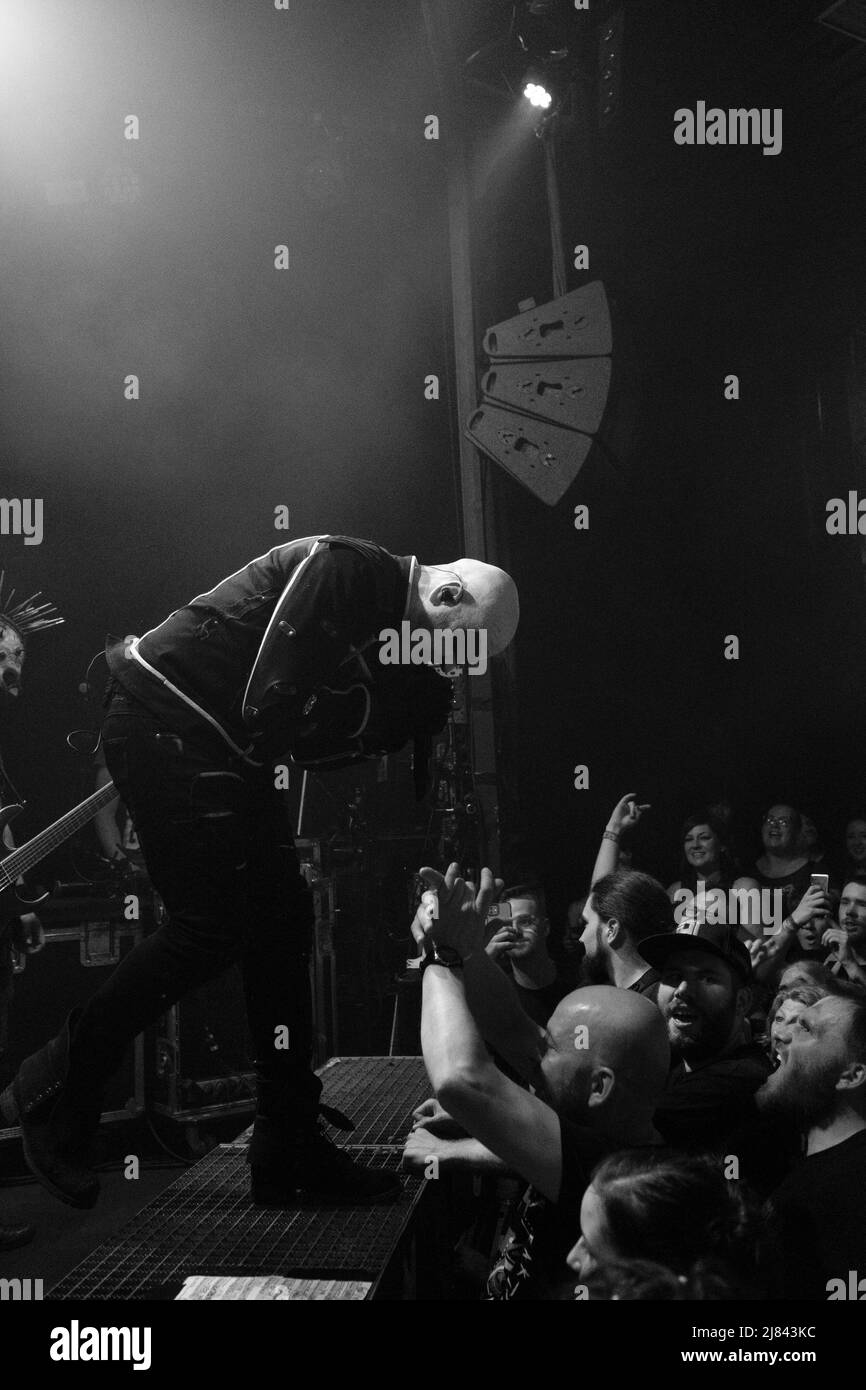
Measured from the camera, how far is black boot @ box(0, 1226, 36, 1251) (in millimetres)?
2154

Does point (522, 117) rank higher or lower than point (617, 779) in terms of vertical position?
higher

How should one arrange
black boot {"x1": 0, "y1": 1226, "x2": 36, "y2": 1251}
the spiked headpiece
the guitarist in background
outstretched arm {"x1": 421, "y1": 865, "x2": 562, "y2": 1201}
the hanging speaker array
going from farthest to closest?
1. the hanging speaker array
2. the spiked headpiece
3. the guitarist in background
4. black boot {"x1": 0, "y1": 1226, "x2": 36, "y2": 1251}
5. outstretched arm {"x1": 421, "y1": 865, "x2": 562, "y2": 1201}

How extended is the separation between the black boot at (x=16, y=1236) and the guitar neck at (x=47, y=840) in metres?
0.65

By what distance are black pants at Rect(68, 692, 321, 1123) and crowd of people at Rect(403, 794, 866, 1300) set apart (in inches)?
11.5

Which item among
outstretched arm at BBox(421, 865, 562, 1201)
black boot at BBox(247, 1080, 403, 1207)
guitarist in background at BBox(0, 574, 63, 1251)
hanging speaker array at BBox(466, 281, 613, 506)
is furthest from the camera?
hanging speaker array at BBox(466, 281, 613, 506)

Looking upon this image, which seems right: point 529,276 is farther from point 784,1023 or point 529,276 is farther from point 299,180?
point 784,1023

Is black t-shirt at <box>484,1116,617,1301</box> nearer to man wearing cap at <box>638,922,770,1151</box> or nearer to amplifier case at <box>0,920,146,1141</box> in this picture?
man wearing cap at <box>638,922,770,1151</box>

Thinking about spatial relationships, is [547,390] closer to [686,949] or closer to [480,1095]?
[686,949]

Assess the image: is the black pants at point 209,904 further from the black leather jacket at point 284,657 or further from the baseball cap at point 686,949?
the baseball cap at point 686,949

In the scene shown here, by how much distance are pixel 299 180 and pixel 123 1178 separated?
7.09ft

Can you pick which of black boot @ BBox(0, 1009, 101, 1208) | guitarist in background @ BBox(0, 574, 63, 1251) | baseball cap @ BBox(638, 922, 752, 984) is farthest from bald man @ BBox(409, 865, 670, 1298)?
guitarist in background @ BBox(0, 574, 63, 1251)

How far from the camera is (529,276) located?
2664 mm

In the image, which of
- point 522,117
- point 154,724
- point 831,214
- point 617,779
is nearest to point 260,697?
point 154,724

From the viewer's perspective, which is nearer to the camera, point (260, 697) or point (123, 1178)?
point (260, 697)
